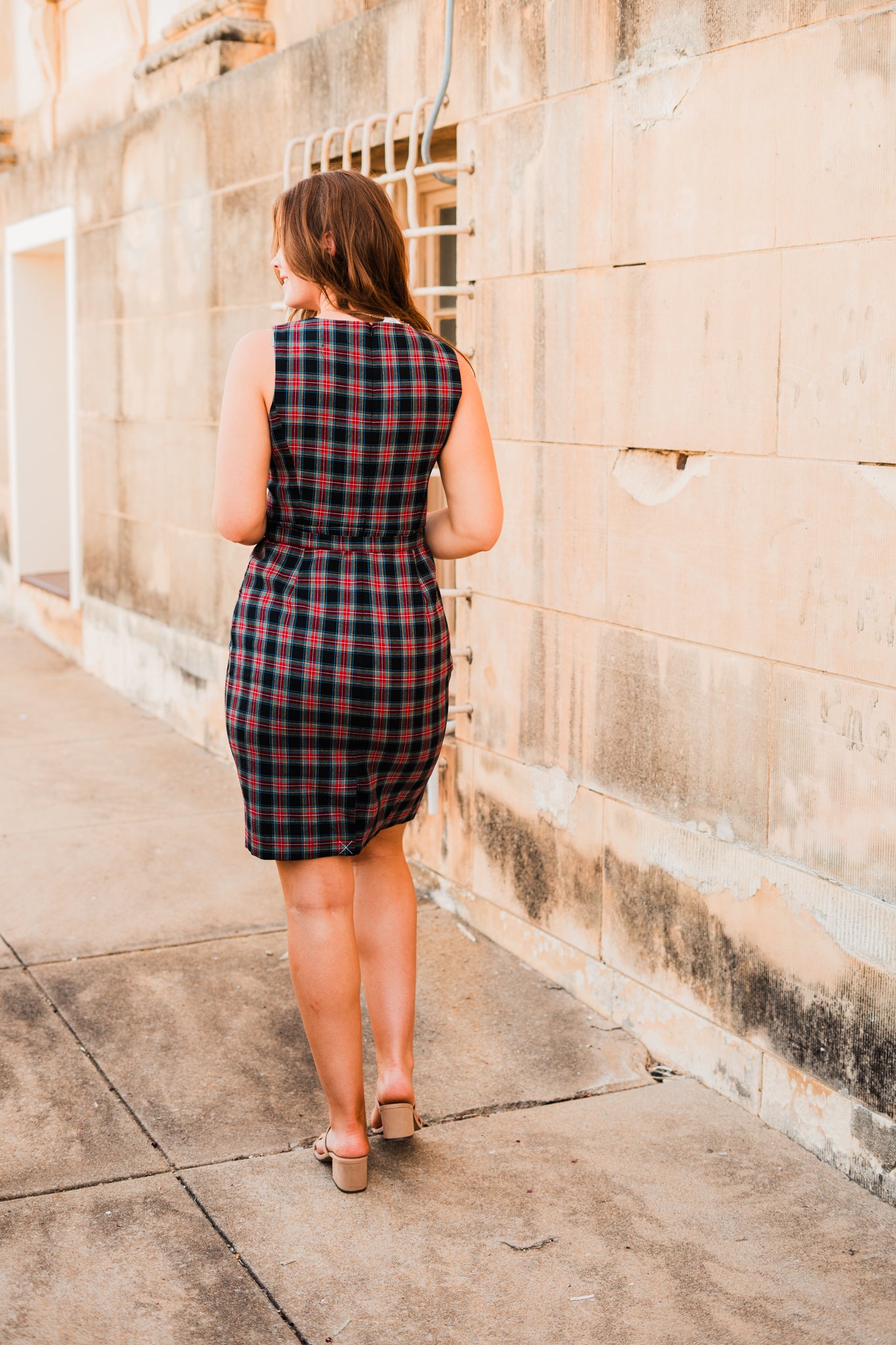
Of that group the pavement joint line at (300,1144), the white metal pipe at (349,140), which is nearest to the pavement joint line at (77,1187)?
the pavement joint line at (300,1144)

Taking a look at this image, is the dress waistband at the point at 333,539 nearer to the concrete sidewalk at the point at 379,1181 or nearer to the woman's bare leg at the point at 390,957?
the woman's bare leg at the point at 390,957

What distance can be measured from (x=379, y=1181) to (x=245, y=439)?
1.52 meters

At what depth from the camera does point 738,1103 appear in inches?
141

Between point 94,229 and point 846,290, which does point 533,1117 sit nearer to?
point 846,290

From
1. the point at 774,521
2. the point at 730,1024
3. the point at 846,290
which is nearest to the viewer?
the point at 846,290

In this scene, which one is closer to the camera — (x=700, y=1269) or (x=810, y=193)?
(x=700, y=1269)

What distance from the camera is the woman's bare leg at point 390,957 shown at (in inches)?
129

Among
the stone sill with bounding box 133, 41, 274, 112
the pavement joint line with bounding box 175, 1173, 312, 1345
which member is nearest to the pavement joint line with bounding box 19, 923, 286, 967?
the pavement joint line with bounding box 175, 1173, 312, 1345

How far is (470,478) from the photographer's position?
10.1ft

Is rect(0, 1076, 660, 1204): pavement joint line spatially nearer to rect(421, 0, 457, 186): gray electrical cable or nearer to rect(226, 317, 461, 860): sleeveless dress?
rect(226, 317, 461, 860): sleeveless dress

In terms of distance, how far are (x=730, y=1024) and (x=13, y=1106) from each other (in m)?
1.63

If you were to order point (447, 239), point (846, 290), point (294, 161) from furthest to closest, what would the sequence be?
point (294, 161), point (447, 239), point (846, 290)

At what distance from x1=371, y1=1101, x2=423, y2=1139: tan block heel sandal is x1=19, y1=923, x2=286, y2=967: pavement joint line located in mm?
1403

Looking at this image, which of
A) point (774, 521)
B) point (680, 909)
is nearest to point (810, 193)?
point (774, 521)
